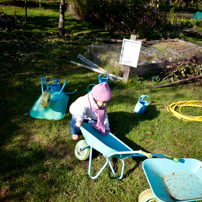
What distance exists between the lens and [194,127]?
12.1 feet

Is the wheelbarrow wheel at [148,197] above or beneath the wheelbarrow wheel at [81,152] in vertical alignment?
above

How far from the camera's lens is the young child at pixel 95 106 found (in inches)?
99.8

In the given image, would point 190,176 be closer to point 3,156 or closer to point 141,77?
point 3,156

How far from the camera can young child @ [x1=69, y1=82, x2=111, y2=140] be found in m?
2.53

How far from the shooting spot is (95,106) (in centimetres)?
272

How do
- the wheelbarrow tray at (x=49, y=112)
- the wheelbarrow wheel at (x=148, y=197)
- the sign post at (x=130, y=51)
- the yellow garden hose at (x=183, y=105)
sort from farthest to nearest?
1. the sign post at (x=130, y=51)
2. the yellow garden hose at (x=183, y=105)
3. the wheelbarrow tray at (x=49, y=112)
4. the wheelbarrow wheel at (x=148, y=197)

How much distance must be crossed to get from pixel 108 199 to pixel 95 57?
4.89 metres

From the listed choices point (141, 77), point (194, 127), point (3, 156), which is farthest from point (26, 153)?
point (141, 77)

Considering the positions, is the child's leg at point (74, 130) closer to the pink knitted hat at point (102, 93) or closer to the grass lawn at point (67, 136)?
the grass lawn at point (67, 136)

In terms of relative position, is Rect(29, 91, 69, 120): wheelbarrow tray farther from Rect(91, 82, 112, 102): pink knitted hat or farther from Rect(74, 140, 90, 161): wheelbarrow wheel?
Rect(91, 82, 112, 102): pink knitted hat

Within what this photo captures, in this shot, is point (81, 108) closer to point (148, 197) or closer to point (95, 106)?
point (95, 106)

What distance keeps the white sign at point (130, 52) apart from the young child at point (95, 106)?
2169mm

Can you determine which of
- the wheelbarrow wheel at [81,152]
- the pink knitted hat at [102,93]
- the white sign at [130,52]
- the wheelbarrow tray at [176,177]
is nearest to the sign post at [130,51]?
the white sign at [130,52]

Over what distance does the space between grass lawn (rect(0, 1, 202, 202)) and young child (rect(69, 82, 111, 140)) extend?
0.57 meters
